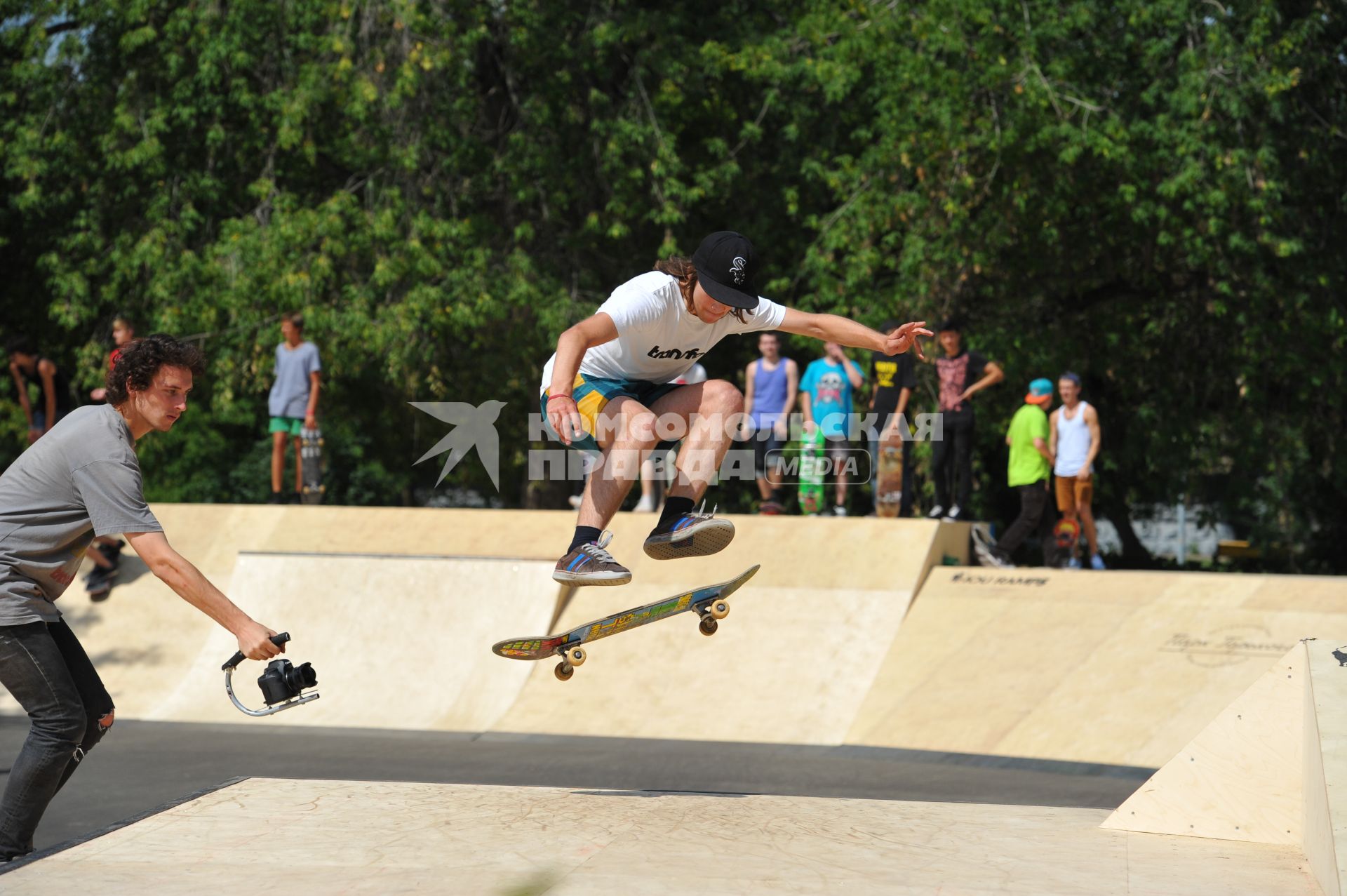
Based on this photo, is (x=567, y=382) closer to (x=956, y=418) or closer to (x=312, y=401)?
(x=956, y=418)

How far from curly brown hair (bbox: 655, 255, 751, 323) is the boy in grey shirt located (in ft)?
6.62

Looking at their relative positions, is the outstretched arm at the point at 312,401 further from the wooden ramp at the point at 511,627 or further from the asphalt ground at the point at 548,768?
the asphalt ground at the point at 548,768

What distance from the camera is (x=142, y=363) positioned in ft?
15.1

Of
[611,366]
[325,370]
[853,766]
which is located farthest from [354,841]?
[325,370]

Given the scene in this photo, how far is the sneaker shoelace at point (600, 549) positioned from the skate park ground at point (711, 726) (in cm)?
106

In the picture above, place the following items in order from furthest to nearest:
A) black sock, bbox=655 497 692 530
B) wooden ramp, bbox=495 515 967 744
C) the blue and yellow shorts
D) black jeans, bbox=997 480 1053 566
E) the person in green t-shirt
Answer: black jeans, bbox=997 480 1053 566, the person in green t-shirt, wooden ramp, bbox=495 515 967 744, black sock, bbox=655 497 692 530, the blue and yellow shorts

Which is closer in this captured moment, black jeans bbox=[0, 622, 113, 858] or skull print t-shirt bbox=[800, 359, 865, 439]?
black jeans bbox=[0, 622, 113, 858]

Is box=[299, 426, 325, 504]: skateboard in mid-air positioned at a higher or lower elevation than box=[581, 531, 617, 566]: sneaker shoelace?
lower

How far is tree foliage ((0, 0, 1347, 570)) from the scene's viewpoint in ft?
49.4

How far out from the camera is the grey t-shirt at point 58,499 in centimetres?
441

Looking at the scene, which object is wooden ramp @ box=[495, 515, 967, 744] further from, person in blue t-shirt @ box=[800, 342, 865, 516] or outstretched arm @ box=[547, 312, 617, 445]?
outstretched arm @ box=[547, 312, 617, 445]

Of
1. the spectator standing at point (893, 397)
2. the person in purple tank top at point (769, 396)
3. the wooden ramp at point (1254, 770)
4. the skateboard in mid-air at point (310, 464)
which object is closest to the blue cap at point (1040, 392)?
the spectator standing at point (893, 397)

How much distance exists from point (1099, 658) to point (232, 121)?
1455cm

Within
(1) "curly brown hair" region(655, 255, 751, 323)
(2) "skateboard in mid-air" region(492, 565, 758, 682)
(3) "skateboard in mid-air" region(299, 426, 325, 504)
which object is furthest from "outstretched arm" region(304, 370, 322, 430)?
(1) "curly brown hair" region(655, 255, 751, 323)
